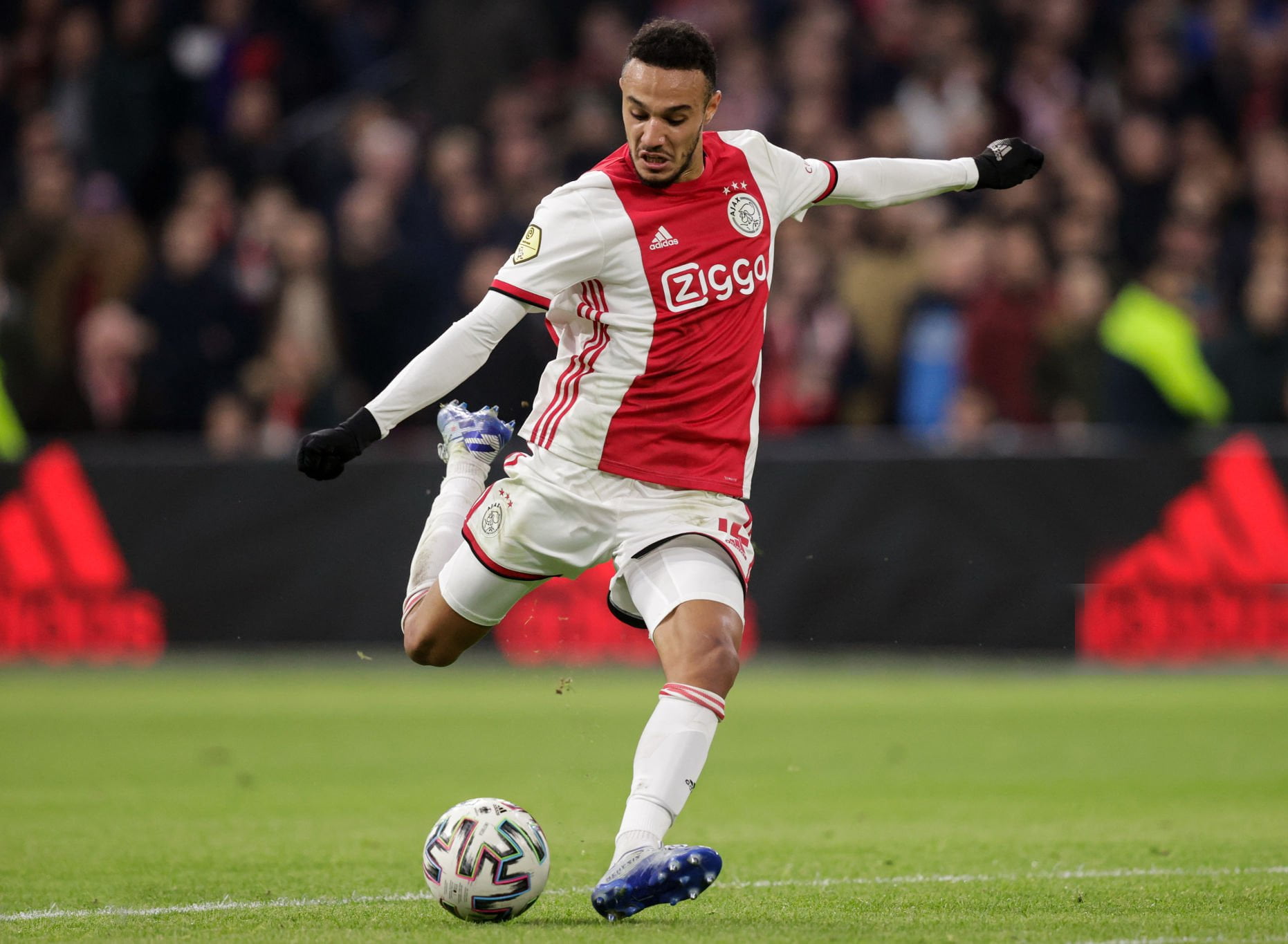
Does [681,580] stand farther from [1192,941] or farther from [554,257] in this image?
[1192,941]

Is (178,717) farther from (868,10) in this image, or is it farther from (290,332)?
(868,10)

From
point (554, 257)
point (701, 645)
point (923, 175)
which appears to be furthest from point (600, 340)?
point (923, 175)

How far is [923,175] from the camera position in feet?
21.3

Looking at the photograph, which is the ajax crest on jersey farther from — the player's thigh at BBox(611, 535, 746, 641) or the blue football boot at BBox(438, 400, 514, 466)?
the blue football boot at BBox(438, 400, 514, 466)

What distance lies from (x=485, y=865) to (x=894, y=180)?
101 inches

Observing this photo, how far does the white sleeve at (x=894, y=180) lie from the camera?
20.8 ft

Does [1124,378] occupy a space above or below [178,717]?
above

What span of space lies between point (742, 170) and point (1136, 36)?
37.6ft

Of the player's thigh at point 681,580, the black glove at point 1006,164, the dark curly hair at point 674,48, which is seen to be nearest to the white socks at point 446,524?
the player's thigh at point 681,580

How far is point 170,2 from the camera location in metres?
17.6

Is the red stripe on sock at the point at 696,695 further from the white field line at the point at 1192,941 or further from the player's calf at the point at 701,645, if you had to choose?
the white field line at the point at 1192,941

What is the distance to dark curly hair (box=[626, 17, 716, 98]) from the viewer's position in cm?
564

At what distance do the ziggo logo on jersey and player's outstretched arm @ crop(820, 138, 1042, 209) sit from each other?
0.56 meters

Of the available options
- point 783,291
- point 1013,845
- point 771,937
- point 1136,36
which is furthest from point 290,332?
point 771,937
